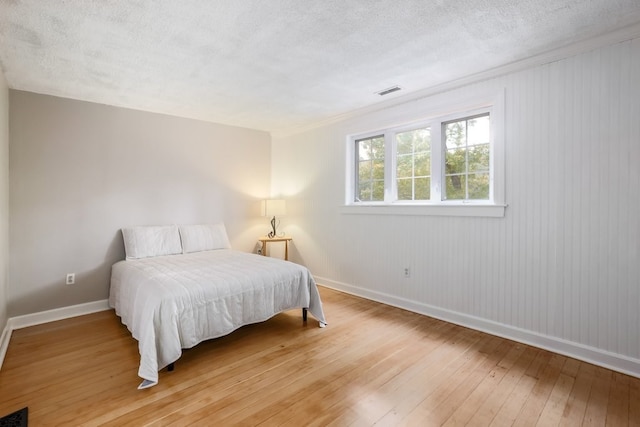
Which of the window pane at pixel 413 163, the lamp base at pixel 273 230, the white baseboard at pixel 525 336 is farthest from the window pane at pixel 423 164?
the lamp base at pixel 273 230

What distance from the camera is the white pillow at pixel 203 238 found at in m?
3.96

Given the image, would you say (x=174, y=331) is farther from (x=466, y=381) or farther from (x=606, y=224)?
(x=606, y=224)

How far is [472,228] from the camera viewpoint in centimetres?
297

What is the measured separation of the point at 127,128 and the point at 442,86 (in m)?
3.65

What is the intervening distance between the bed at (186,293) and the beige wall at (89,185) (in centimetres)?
32

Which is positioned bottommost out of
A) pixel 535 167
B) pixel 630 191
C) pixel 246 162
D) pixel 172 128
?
pixel 630 191

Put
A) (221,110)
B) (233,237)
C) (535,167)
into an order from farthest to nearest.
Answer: (233,237)
(221,110)
(535,167)

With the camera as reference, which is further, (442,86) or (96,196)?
(96,196)

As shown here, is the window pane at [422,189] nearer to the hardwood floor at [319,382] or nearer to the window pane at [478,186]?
the window pane at [478,186]

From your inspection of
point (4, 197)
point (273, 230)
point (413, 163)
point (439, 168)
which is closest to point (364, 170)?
point (413, 163)

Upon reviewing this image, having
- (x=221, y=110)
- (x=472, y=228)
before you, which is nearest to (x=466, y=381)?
(x=472, y=228)

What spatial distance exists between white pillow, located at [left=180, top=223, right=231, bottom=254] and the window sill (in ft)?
5.60

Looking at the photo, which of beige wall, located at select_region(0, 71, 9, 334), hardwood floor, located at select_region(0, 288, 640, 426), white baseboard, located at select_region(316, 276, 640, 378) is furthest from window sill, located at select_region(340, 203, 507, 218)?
beige wall, located at select_region(0, 71, 9, 334)

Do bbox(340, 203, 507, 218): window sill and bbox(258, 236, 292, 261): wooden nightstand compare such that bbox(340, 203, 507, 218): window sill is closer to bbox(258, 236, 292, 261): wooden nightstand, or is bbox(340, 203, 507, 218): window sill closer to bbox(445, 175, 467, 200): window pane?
bbox(445, 175, 467, 200): window pane
